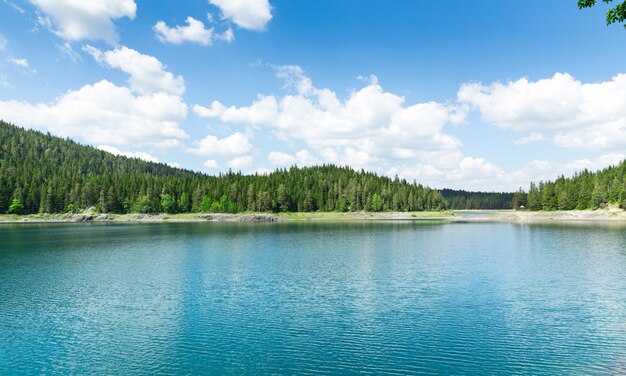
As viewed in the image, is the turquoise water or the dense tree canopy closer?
the dense tree canopy

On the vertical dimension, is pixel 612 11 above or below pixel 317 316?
above

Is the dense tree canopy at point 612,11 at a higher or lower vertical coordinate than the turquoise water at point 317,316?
higher

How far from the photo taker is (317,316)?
110ft

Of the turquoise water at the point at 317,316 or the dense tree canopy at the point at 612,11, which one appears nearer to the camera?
the dense tree canopy at the point at 612,11

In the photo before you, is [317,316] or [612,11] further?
[317,316]

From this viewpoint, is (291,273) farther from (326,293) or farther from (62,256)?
(62,256)

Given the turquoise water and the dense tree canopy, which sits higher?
the dense tree canopy

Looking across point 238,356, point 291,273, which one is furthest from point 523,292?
point 238,356

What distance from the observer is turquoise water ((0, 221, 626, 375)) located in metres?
24.5

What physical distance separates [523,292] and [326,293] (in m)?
18.7

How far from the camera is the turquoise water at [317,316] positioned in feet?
80.3

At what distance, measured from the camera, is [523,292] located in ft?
134

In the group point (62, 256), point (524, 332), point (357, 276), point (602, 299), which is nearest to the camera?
point (524, 332)

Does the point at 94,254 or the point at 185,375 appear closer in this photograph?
the point at 185,375
